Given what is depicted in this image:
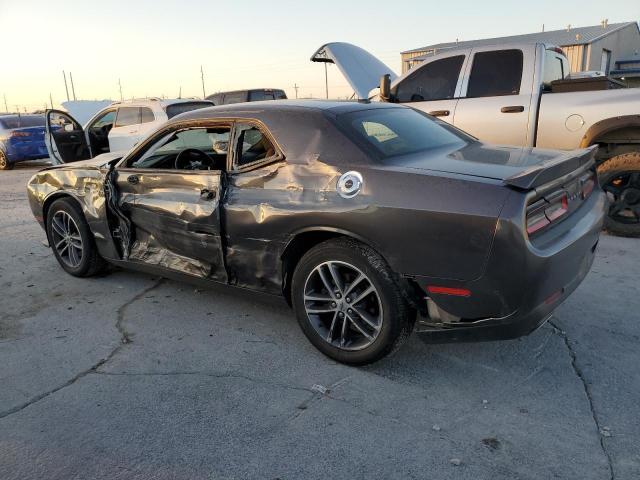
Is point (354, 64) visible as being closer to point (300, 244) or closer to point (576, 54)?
point (300, 244)

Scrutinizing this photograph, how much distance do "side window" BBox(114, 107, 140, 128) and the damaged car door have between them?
6.73 metres

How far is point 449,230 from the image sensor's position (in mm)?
2656

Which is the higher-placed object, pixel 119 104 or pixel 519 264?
pixel 119 104

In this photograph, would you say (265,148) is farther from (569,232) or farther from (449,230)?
(569,232)

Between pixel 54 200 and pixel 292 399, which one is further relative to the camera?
pixel 54 200

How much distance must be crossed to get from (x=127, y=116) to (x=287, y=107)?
8388 mm

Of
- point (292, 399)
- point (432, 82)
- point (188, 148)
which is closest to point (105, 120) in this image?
point (432, 82)

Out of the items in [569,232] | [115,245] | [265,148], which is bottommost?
[115,245]

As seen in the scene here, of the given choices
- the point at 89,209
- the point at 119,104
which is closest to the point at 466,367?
the point at 89,209

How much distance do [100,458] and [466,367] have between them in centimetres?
208

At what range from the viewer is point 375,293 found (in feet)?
10.1

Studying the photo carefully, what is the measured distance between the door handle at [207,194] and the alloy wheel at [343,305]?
940 mm

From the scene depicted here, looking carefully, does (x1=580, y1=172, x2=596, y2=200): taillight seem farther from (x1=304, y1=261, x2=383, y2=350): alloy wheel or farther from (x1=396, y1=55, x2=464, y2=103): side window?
(x1=396, y1=55, x2=464, y2=103): side window

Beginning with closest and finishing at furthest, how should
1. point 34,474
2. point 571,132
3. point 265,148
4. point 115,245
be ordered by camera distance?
1. point 34,474
2. point 265,148
3. point 115,245
4. point 571,132
